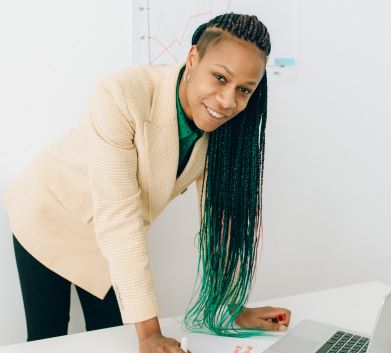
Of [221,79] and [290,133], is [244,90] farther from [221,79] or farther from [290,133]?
[290,133]

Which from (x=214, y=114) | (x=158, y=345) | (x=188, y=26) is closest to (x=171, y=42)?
(x=188, y=26)

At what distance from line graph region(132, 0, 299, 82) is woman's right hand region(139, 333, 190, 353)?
3.03ft

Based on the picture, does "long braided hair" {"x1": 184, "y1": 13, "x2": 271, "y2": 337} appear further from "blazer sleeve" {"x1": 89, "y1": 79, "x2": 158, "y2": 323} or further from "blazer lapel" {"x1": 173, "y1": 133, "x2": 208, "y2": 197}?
"blazer sleeve" {"x1": 89, "y1": 79, "x2": 158, "y2": 323}

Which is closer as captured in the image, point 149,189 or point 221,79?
point 221,79

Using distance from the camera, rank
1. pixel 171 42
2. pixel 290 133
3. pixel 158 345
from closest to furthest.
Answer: pixel 158 345, pixel 171 42, pixel 290 133

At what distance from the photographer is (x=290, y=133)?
6.24ft

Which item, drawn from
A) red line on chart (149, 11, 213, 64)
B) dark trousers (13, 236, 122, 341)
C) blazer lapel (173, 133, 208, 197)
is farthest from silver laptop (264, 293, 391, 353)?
red line on chart (149, 11, 213, 64)

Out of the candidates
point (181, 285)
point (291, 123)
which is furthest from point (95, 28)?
point (181, 285)

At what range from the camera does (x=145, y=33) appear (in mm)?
1618

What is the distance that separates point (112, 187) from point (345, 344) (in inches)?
21.7

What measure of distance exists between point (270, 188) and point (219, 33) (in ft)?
3.21

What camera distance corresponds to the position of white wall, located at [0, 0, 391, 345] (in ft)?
4.95

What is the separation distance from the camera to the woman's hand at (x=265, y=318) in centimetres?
116

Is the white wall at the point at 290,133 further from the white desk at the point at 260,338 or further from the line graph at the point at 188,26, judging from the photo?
the white desk at the point at 260,338
